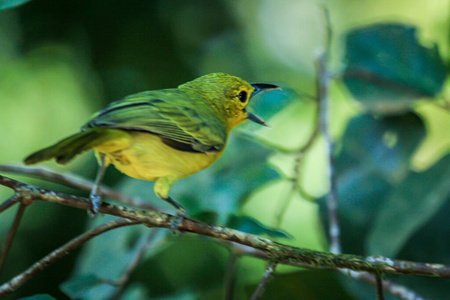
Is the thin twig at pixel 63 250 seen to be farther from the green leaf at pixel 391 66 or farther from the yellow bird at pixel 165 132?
the green leaf at pixel 391 66

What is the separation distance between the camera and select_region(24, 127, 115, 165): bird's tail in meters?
0.65

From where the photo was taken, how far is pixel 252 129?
4.82 ft

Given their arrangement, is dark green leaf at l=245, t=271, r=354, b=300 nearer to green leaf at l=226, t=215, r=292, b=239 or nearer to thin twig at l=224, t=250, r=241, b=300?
thin twig at l=224, t=250, r=241, b=300

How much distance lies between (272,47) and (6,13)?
1681mm

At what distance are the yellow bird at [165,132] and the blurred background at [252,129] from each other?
323mm

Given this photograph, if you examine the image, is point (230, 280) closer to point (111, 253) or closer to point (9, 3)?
point (111, 253)

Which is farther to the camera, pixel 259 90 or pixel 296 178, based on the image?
pixel 296 178

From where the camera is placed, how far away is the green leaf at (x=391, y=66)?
2.05 m

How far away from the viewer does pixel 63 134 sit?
279 centimetres

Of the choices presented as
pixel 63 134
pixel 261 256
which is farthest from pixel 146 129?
pixel 63 134

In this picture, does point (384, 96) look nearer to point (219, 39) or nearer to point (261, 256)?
point (261, 256)

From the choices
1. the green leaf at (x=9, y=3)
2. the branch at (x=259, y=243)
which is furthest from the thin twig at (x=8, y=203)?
the green leaf at (x=9, y=3)

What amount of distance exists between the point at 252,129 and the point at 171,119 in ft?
1.67

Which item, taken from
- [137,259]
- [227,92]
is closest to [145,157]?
[227,92]
